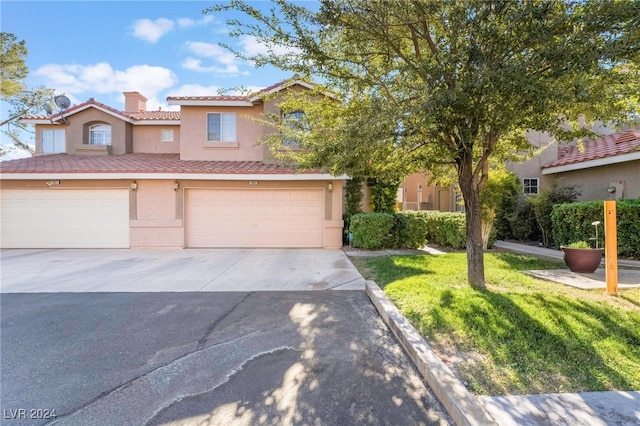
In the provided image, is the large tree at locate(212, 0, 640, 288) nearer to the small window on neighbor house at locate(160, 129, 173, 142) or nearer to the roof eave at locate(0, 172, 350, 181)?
the roof eave at locate(0, 172, 350, 181)

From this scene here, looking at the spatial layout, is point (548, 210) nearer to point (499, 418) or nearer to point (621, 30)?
point (621, 30)

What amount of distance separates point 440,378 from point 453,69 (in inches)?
164

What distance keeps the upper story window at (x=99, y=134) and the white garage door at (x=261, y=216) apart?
8090 mm

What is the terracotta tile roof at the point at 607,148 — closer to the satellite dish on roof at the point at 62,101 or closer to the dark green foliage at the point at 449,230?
the dark green foliage at the point at 449,230

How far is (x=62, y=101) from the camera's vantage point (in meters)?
15.4

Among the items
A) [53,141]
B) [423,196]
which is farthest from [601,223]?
[53,141]

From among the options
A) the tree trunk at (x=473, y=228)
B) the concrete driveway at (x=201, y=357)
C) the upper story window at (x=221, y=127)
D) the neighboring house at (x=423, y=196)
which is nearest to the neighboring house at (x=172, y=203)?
the upper story window at (x=221, y=127)

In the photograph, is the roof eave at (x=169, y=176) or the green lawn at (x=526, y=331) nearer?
the green lawn at (x=526, y=331)

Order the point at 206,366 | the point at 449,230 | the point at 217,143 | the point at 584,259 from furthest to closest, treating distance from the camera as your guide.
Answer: the point at 217,143, the point at 449,230, the point at 584,259, the point at 206,366

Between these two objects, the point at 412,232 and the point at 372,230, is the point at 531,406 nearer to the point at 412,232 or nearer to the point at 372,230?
the point at 372,230

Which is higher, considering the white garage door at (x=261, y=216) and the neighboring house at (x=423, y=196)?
the neighboring house at (x=423, y=196)

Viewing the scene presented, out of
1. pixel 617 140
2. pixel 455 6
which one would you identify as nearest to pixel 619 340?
pixel 455 6

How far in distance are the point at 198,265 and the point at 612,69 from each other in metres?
9.83

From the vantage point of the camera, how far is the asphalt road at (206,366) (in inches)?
106
